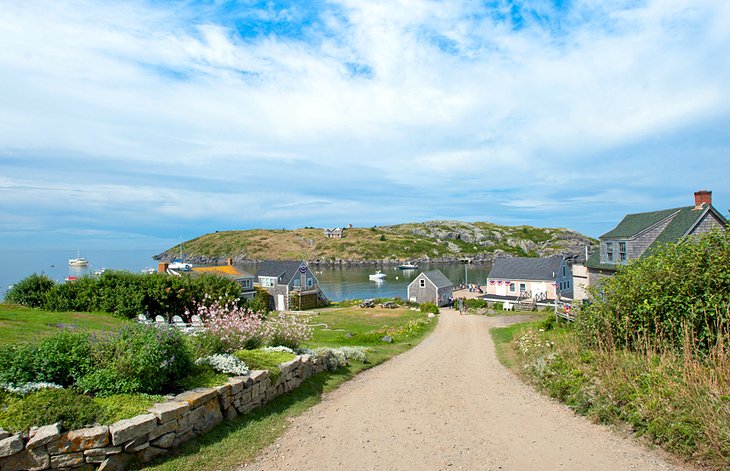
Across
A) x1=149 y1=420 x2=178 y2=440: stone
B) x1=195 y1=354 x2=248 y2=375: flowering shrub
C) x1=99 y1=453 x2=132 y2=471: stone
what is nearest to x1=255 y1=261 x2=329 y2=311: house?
x1=195 y1=354 x2=248 y2=375: flowering shrub

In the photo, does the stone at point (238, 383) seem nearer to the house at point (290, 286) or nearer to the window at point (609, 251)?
the window at point (609, 251)

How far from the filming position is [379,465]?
6.94 metres

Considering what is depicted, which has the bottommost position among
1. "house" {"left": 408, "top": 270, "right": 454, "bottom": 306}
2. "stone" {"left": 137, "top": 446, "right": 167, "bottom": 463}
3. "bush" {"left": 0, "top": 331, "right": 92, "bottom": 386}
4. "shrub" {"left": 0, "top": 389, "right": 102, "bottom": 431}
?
"house" {"left": 408, "top": 270, "right": 454, "bottom": 306}

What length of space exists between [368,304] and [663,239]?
109 feet

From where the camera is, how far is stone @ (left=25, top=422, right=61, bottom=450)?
18.5 feet

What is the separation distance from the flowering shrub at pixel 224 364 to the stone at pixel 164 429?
7.21ft

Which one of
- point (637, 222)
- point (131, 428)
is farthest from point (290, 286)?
point (131, 428)

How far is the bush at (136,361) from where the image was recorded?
23.7ft

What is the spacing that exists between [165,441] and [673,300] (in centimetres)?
1116

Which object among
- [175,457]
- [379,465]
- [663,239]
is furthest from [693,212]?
[175,457]

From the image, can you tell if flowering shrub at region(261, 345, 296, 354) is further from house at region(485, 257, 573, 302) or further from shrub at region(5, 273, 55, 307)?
house at region(485, 257, 573, 302)

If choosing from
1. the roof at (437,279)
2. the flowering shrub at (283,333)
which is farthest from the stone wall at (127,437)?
the roof at (437,279)

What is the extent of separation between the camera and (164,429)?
22.1ft

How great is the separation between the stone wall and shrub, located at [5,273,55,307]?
19.9m
